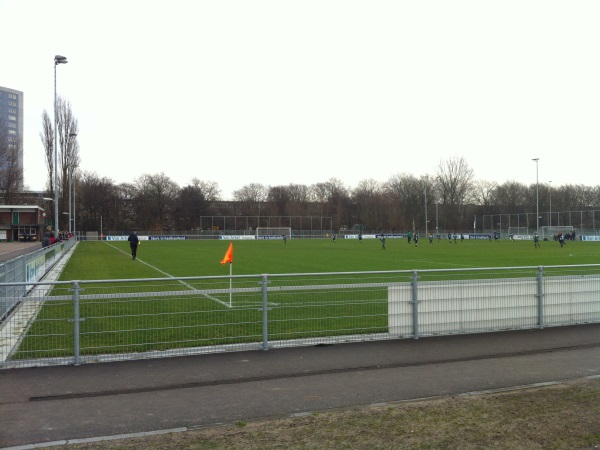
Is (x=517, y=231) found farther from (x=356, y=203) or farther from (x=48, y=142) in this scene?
(x=48, y=142)

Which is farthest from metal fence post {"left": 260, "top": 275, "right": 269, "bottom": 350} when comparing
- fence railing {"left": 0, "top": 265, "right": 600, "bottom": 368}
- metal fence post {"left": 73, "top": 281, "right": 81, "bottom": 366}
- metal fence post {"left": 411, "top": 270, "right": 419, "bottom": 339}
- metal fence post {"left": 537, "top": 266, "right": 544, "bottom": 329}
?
metal fence post {"left": 537, "top": 266, "right": 544, "bottom": 329}

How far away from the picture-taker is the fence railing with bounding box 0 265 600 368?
343 inches

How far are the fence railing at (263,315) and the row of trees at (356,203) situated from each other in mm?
97339

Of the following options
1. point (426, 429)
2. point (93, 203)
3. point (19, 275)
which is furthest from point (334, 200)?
point (426, 429)

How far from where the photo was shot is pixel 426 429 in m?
5.34

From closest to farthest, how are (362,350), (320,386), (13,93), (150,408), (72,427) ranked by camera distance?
(72,427), (150,408), (320,386), (362,350), (13,93)

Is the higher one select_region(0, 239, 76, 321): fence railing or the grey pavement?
select_region(0, 239, 76, 321): fence railing

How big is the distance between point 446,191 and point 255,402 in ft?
373

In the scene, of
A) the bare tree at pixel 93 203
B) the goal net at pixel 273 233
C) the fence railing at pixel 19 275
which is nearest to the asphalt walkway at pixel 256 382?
the fence railing at pixel 19 275

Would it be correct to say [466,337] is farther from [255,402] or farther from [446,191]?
[446,191]

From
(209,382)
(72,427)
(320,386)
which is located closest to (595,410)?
(320,386)

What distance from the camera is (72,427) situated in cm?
550

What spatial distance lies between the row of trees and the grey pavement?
99.9 meters

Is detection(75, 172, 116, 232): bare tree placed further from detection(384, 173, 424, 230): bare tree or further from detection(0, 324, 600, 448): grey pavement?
detection(0, 324, 600, 448): grey pavement
